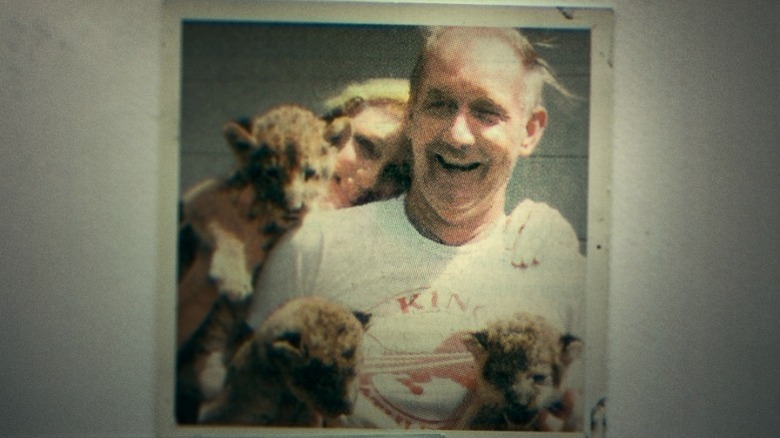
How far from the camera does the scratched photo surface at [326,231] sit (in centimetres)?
152

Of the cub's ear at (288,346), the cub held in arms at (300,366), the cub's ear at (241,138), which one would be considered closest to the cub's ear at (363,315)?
the cub held in arms at (300,366)

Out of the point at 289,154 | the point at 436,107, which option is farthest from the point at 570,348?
the point at 289,154

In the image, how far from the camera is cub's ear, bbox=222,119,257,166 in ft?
5.02

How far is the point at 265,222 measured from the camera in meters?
1.53

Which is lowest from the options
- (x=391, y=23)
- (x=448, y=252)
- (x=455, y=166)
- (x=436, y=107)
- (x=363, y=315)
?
(x=363, y=315)

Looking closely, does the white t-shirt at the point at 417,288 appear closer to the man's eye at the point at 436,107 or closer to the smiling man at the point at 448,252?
the smiling man at the point at 448,252

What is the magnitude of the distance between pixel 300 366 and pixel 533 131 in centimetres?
59

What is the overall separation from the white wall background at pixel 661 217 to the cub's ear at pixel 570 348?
0.19 feet

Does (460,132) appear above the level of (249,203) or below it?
above

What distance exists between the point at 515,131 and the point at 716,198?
0.37 m

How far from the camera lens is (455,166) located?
5.01ft

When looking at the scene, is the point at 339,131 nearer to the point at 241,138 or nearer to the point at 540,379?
the point at 241,138

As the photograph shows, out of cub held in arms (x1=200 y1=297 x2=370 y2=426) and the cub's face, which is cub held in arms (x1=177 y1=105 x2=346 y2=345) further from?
the cub's face

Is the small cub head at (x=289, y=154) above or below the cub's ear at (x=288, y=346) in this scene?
above
